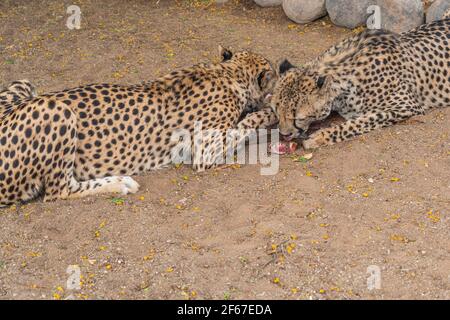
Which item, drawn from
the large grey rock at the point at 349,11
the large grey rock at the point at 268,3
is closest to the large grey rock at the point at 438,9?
the large grey rock at the point at 349,11

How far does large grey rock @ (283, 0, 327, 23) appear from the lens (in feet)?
29.8

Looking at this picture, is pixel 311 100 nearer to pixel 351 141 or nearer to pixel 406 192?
pixel 351 141

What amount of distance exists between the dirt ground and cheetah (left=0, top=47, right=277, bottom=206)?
177 millimetres

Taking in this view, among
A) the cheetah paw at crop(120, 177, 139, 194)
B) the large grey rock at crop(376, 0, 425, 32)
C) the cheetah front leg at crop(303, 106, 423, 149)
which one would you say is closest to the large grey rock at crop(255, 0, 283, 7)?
the large grey rock at crop(376, 0, 425, 32)

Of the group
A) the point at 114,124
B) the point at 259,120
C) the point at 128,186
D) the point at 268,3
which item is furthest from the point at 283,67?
the point at 268,3

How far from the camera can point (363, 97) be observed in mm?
6867

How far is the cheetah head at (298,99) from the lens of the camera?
6363 mm

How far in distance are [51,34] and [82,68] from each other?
1239mm

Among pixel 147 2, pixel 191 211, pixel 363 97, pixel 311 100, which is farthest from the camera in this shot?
pixel 147 2

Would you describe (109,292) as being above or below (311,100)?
below

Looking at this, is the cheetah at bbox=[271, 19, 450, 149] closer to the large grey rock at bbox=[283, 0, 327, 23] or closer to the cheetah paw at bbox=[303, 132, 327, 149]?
the cheetah paw at bbox=[303, 132, 327, 149]

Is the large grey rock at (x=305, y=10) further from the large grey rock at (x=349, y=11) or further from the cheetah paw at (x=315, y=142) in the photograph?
the cheetah paw at (x=315, y=142)
